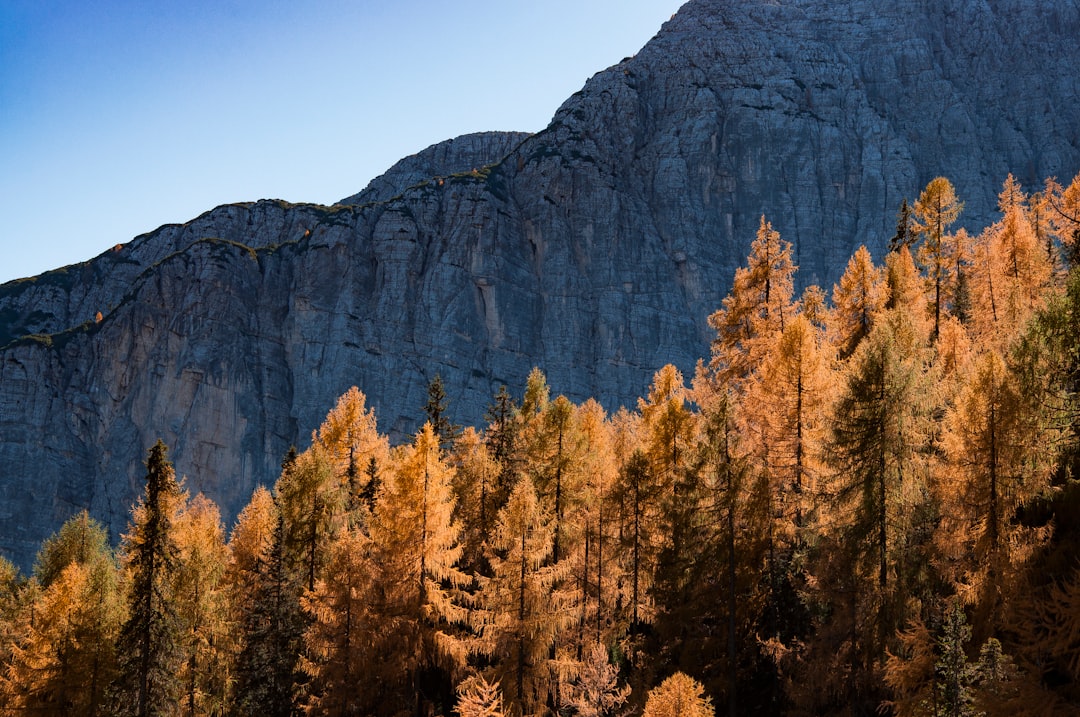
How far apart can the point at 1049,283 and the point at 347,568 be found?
31391 mm

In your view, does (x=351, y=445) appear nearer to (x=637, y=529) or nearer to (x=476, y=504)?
(x=476, y=504)

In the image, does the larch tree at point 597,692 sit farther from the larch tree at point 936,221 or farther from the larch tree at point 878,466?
the larch tree at point 936,221

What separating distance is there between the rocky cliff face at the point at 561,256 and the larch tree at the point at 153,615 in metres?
71.6

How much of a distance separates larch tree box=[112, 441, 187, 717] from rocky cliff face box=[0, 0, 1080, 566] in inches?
2818

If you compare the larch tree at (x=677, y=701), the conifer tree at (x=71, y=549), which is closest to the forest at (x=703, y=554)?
the larch tree at (x=677, y=701)

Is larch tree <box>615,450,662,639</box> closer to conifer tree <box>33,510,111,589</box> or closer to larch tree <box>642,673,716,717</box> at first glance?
larch tree <box>642,673,716,717</box>

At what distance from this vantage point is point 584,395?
10056 centimetres

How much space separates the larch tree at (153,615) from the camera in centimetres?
2645

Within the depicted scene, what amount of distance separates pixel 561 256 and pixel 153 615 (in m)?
88.2

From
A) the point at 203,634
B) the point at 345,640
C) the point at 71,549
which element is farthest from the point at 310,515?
the point at 71,549

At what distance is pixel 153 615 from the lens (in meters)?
26.8

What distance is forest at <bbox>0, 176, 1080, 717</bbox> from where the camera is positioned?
58.0 ft

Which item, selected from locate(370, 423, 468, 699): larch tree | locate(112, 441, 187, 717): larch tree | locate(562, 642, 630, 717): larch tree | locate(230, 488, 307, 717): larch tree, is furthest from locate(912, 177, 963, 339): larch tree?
locate(112, 441, 187, 717): larch tree

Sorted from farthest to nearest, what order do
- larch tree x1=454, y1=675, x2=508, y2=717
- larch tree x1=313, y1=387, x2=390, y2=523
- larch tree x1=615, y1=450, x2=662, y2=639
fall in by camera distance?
larch tree x1=313, y1=387, x2=390, y2=523 → larch tree x1=615, y1=450, x2=662, y2=639 → larch tree x1=454, y1=675, x2=508, y2=717
